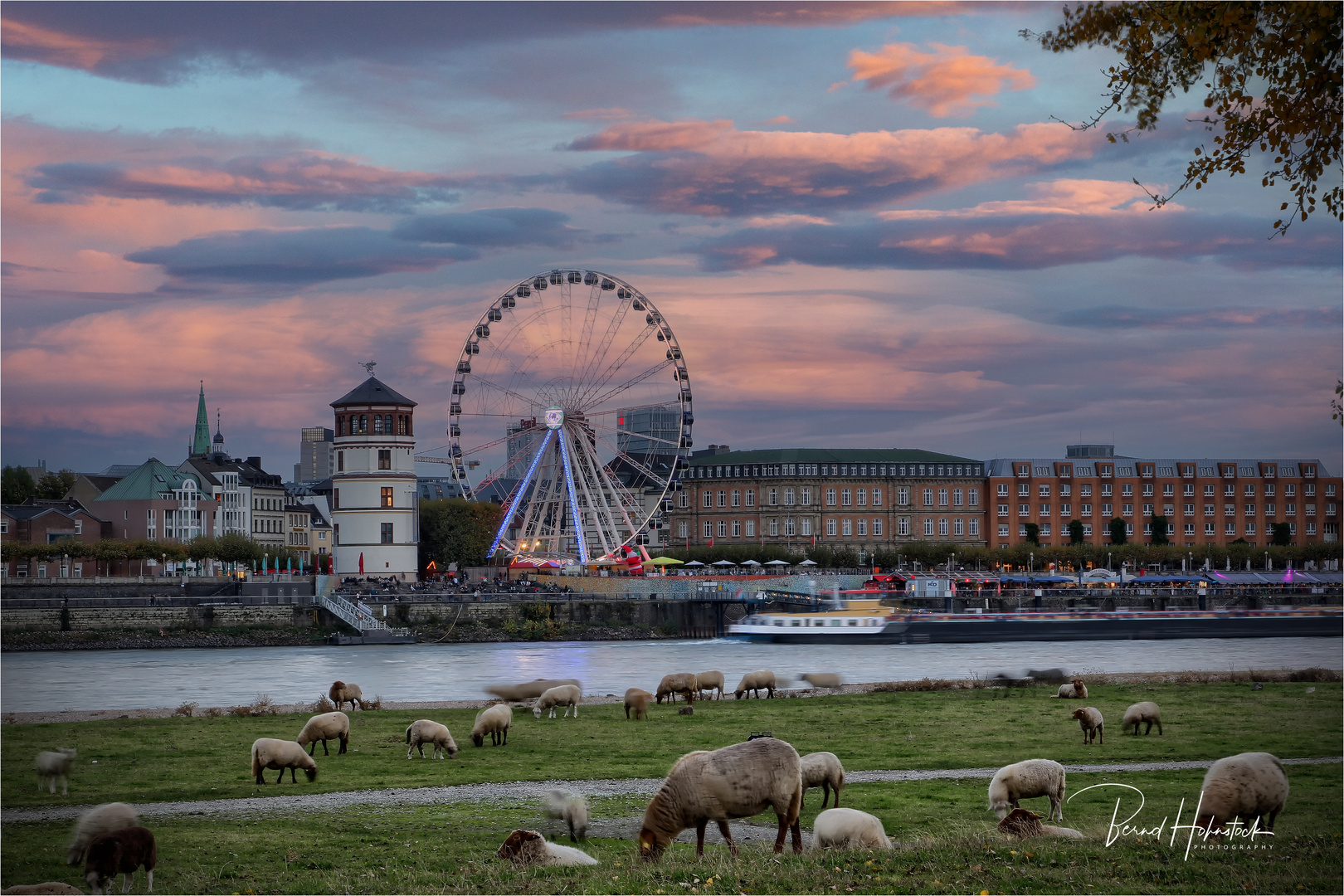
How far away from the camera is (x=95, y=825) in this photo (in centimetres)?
1412

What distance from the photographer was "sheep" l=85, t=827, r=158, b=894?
12656 mm

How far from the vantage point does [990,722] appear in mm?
27469

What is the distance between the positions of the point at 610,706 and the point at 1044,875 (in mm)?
21430

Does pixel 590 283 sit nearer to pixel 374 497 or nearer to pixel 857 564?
pixel 374 497

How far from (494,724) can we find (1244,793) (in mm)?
14728

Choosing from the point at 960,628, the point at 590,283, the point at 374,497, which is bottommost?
the point at 960,628

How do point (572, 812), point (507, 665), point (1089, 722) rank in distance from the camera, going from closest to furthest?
point (572, 812)
point (1089, 722)
point (507, 665)

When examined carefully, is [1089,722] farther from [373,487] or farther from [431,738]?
[373,487]

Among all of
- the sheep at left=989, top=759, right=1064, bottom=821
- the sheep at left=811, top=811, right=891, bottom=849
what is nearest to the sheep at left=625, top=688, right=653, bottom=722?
the sheep at left=989, top=759, right=1064, bottom=821

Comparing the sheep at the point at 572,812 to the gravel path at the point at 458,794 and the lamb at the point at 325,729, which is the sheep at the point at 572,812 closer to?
the gravel path at the point at 458,794

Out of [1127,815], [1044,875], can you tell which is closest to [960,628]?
[1127,815]

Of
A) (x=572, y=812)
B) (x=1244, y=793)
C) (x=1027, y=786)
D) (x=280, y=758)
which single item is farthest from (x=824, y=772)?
(x=280, y=758)

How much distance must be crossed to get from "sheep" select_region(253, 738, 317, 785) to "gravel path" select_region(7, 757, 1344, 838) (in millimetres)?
1019

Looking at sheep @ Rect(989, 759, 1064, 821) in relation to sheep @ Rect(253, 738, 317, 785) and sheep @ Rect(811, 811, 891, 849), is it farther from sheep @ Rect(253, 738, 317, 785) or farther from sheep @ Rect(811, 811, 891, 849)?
sheep @ Rect(253, 738, 317, 785)
